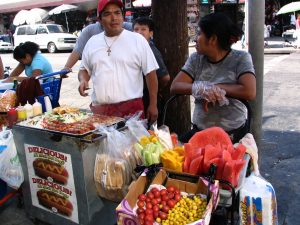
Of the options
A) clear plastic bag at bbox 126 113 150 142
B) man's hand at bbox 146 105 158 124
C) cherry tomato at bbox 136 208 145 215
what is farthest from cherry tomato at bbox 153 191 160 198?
man's hand at bbox 146 105 158 124

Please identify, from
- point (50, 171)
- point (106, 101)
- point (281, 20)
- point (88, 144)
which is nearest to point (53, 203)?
point (50, 171)

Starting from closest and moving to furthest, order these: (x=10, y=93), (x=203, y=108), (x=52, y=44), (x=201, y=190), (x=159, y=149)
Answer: (x=201, y=190)
(x=159, y=149)
(x=203, y=108)
(x=10, y=93)
(x=52, y=44)

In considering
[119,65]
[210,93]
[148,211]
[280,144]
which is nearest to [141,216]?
[148,211]

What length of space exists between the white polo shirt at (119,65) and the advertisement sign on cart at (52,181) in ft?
2.50

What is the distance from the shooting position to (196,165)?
2.11 meters

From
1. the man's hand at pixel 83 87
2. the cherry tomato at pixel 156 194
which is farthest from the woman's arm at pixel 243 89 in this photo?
the man's hand at pixel 83 87

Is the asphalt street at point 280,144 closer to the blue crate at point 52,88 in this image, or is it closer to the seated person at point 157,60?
the blue crate at point 52,88

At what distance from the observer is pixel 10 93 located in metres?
4.07

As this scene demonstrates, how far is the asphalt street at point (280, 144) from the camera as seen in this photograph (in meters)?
3.71

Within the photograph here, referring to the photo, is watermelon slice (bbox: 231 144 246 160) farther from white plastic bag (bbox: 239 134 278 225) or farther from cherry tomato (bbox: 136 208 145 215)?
cherry tomato (bbox: 136 208 145 215)

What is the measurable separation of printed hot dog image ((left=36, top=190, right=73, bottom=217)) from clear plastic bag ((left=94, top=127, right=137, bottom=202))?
419mm

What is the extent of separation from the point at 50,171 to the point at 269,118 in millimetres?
4873

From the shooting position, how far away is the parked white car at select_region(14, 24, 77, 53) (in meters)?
23.3

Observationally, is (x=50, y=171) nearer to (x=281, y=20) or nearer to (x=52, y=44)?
(x=52, y=44)
